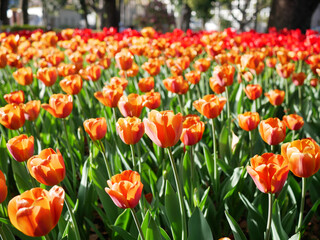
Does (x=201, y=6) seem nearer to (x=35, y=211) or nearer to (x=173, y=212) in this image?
(x=173, y=212)

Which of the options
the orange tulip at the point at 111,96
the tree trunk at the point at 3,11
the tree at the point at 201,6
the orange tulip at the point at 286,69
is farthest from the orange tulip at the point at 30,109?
the tree at the point at 201,6

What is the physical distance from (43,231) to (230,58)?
2638 mm

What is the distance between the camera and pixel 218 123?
8.71 feet

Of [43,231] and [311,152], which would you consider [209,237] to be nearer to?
[311,152]

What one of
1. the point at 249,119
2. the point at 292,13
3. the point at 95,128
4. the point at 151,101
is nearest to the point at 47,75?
the point at 151,101

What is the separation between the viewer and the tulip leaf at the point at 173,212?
4.85 feet

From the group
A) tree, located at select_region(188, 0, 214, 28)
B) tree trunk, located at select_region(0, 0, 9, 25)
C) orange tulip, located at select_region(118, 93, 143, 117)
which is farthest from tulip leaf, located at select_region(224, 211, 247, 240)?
tree, located at select_region(188, 0, 214, 28)

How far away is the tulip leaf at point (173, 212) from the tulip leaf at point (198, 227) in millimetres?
219

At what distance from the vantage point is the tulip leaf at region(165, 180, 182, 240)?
4.85ft

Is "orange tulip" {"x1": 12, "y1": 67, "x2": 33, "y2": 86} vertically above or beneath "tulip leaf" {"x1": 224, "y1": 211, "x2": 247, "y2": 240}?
above

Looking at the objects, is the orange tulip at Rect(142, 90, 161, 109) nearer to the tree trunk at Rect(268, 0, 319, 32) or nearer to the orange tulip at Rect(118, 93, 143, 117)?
the orange tulip at Rect(118, 93, 143, 117)

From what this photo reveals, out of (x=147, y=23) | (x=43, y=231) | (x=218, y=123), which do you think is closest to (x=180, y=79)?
(x=218, y=123)

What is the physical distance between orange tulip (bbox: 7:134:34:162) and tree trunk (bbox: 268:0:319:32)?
26.2ft

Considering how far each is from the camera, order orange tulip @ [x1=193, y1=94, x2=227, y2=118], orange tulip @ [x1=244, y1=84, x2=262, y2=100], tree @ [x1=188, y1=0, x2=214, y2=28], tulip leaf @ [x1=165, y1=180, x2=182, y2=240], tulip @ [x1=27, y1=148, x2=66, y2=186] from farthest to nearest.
Result: tree @ [x1=188, y1=0, x2=214, y2=28] < orange tulip @ [x1=244, y1=84, x2=262, y2=100] < orange tulip @ [x1=193, y1=94, x2=227, y2=118] < tulip leaf @ [x1=165, y1=180, x2=182, y2=240] < tulip @ [x1=27, y1=148, x2=66, y2=186]
